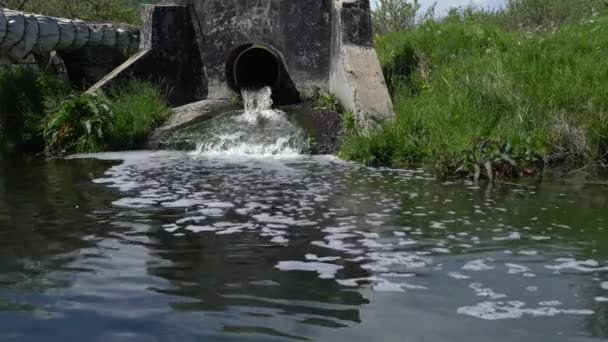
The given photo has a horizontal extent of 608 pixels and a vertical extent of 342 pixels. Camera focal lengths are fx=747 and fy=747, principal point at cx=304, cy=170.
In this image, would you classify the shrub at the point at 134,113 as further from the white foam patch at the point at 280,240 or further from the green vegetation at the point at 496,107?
the white foam patch at the point at 280,240

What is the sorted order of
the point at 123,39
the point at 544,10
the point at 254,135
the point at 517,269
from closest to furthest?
1. the point at 517,269
2. the point at 254,135
3. the point at 123,39
4. the point at 544,10

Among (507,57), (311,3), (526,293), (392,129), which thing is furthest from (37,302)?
(311,3)

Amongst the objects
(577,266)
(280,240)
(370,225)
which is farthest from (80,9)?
(577,266)

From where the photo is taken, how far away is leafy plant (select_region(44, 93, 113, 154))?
35.6 feet

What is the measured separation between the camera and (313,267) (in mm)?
4570

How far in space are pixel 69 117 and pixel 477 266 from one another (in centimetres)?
801

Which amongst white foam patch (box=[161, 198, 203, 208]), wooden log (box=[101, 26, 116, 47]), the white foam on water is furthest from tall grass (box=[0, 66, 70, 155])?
the white foam on water

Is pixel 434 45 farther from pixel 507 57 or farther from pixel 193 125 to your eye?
pixel 193 125

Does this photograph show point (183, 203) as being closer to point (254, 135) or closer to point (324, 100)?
point (254, 135)

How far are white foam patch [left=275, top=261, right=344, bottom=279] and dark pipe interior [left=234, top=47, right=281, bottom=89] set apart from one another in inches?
Result: 379

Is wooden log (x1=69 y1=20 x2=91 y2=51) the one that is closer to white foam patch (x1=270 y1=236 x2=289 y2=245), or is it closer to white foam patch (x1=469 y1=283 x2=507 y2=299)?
white foam patch (x1=270 y1=236 x2=289 y2=245)

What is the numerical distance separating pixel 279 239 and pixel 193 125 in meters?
6.57

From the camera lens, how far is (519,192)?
23.7 ft

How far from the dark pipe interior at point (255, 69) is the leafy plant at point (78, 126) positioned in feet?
11.2
